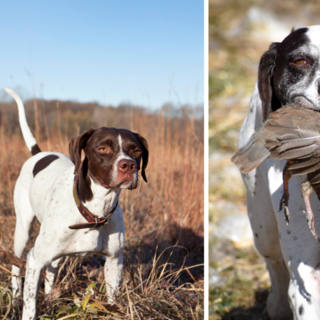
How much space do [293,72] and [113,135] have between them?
2.80 feet

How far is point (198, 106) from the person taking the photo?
13.6 ft

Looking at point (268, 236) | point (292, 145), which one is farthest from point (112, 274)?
point (292, 145)

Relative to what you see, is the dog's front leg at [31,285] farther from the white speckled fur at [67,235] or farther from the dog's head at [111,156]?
the dog's head at [111,156]

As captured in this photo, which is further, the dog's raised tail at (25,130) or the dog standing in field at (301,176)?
the dog's raised tail at (25,130)

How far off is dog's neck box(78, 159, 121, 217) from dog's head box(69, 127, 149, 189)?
0.16ft

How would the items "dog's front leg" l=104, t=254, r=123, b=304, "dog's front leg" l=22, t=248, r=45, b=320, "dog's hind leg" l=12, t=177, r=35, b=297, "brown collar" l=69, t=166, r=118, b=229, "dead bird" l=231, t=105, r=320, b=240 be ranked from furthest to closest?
"dog's hind leg" l=12, t=177, r=35, b=297 < "dog's front leg" l=104, t=254, r=123, b=304 < "dog's front leg" l=22, t=248, r=45, b=320 < "brown collar" l=69, t=166, r=118, b=229 < "dead bird" l=231, t=105, r=320, b=240

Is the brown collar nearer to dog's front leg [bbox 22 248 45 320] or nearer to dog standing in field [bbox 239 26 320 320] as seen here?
dog's front leg [bbox 22 248 45 320]

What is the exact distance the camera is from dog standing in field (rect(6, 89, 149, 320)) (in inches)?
80.2

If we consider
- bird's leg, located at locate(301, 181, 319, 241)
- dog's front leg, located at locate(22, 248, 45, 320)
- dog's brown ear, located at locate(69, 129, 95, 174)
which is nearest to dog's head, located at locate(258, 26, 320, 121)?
bird's leg, located at locate(301, 181, 319, 241)

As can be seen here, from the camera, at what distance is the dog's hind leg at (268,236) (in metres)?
2.38

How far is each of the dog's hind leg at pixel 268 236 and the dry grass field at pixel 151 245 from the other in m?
0.45

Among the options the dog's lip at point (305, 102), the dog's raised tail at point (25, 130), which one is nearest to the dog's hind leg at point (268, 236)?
the dog's lip at point (305, 102)

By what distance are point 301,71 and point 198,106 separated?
2480 mm

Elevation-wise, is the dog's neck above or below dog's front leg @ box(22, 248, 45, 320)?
above
